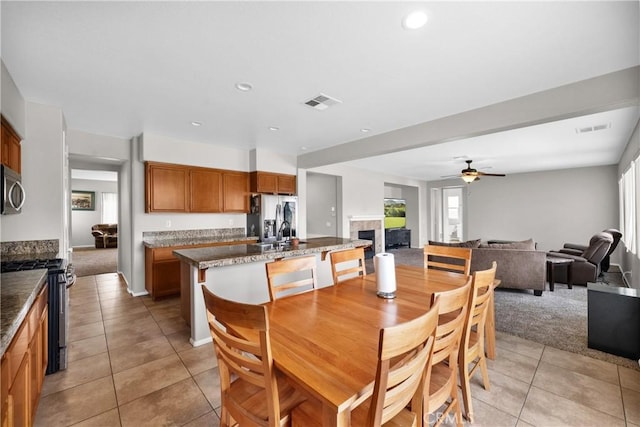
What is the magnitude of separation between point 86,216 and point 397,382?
496 inches

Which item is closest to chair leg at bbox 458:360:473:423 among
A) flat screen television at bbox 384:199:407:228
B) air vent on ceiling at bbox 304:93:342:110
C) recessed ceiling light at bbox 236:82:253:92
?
air vent on ceiling at bbox 304:93:342:110

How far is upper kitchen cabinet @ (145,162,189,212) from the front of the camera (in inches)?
166

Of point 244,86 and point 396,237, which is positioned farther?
point 396,237

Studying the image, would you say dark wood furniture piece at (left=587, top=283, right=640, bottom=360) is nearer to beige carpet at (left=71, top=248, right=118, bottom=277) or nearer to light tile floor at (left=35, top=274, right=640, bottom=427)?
light tile floor at (left=35, top=274, right=640, bottom=427)

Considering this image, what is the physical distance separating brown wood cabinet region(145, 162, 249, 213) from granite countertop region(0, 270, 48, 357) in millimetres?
2402

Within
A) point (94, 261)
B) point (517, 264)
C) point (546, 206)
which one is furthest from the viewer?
point (546, 206)

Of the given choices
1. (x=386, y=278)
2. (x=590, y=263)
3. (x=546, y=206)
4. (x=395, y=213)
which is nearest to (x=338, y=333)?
(x=386, y=278)

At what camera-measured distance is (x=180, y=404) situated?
1.90 meters

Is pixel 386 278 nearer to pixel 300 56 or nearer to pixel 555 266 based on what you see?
pixel 300 56

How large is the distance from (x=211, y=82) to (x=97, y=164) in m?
4.34

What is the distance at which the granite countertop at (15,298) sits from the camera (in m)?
1.11

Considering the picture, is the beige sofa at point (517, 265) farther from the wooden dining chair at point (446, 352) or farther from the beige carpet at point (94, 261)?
the beige carpet at point (94, 261)

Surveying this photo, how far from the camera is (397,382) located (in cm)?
94

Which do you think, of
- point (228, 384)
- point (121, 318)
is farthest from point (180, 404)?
point (121, 318)
